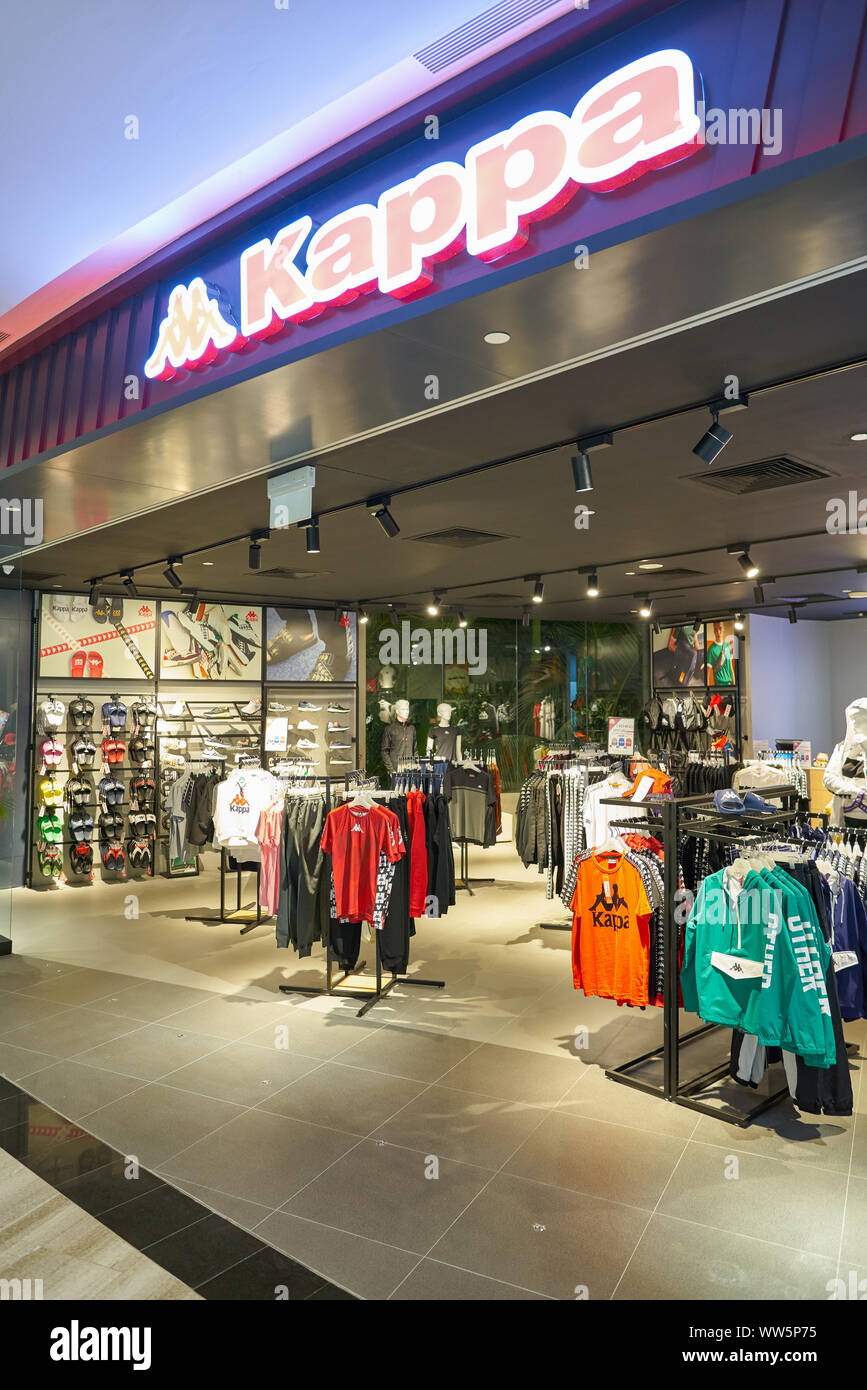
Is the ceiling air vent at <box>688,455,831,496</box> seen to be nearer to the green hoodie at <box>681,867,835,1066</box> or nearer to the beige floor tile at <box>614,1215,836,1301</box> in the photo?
the green hoodie at <box>681,867,835,1066</box>

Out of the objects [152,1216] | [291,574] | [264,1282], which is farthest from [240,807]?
[264,1282]

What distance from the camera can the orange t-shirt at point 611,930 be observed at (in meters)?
3.93

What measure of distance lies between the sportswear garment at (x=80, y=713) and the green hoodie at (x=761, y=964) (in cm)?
733

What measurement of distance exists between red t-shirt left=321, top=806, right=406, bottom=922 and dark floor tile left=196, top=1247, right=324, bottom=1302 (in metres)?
2.37

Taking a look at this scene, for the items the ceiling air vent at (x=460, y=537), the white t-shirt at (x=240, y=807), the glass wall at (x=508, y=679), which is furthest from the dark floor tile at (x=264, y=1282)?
the glass wall at (x=508, y=679)

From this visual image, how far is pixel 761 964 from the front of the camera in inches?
132

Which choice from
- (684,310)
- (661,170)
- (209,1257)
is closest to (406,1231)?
(209,1257)

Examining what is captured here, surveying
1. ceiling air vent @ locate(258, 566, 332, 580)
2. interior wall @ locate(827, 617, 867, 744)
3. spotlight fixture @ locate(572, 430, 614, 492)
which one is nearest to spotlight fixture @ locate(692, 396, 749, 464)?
spotlight fixture @ locate(572, 430, 614, 492)

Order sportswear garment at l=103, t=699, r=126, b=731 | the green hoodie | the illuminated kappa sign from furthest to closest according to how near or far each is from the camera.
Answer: sportswear garment at l=103, t=699, r=126, b=731 < the green hoodie < the illuminated kappa sign

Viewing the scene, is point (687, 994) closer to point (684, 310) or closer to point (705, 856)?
point (705, 856)

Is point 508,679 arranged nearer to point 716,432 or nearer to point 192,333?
point 716,432

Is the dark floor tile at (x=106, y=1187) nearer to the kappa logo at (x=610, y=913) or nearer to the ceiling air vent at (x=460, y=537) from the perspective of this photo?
the kappa logo at (x=610, y=913)

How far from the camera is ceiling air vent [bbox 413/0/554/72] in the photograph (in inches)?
101

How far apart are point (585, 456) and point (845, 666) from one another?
11331 mm
